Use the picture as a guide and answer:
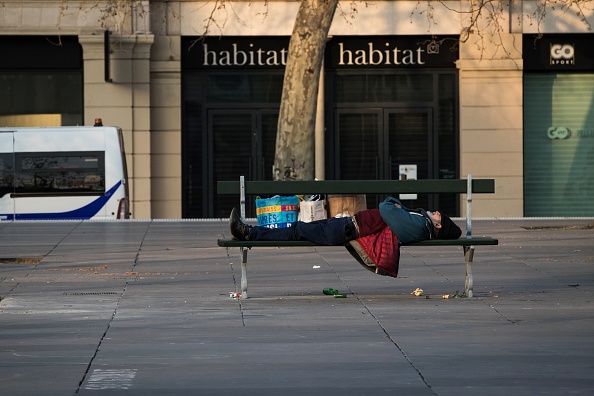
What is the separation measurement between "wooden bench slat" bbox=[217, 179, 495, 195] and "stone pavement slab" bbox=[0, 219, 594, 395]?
85 centimetres

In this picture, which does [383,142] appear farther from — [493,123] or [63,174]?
[63,174]

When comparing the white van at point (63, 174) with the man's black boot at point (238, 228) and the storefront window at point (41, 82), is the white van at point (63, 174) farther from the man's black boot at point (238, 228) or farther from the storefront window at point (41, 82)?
the man's black boot at point (238, 228)

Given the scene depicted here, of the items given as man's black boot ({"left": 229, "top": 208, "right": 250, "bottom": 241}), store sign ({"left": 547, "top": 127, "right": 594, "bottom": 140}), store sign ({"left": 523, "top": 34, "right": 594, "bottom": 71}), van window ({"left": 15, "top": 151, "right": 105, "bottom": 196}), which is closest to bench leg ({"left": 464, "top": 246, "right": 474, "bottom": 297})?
man's black boot ({"left": 229, "top": 208, "right": 250, "bottom": 241})

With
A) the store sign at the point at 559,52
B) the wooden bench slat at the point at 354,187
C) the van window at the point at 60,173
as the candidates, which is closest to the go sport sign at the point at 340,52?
the store sign at the point at 559,52

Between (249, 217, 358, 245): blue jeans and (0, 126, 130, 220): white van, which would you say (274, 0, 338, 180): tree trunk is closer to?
(249, 217, 358, 245): blue jeans

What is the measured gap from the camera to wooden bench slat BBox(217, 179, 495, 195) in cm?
965

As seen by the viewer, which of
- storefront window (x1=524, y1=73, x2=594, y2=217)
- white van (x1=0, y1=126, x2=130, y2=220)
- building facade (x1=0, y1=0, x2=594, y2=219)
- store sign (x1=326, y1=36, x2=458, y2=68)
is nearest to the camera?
white van (x1=0, y1=126, x2=130, y2=220)

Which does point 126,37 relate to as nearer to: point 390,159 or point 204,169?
point 204,169

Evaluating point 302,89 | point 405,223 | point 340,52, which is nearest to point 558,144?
point 340,52

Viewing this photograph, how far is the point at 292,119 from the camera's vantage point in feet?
54.0

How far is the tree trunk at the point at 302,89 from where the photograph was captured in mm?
15961

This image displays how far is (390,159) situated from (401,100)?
49.3 inches

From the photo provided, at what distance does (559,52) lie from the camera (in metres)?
25.5

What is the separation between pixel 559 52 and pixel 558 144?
196 centimetres
